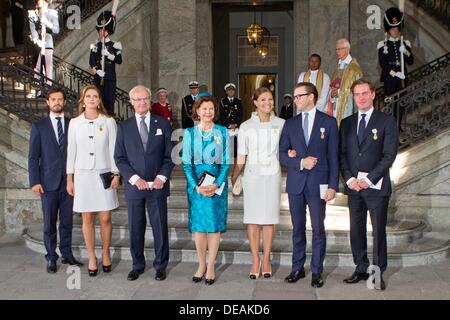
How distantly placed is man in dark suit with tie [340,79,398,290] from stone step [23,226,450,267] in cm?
102

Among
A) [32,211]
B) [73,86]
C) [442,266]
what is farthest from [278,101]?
[442,266]

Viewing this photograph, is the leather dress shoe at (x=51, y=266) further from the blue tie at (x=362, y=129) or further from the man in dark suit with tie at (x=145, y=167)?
the blue tie at (x=362, y=129)

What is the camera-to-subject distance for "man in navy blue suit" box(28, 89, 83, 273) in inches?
283

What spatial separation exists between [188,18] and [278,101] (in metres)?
3.71

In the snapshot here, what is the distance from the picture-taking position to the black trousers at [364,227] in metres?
6.39

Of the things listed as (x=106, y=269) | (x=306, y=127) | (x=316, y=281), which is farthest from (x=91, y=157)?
(x=316, y=281)

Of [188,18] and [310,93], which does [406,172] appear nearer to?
[310,93]

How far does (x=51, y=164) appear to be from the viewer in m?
7.23

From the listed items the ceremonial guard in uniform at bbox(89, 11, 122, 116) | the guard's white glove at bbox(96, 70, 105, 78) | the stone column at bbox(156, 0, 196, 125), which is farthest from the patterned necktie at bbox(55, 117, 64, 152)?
the stone column at bbox(156, 0, 196, 125)

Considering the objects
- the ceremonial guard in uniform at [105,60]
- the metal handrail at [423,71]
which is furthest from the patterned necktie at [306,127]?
the metal handrail at [423,71]

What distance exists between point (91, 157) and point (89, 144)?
15 centimetres

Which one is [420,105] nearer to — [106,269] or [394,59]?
[394,59]

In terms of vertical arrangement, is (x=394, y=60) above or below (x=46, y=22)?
below

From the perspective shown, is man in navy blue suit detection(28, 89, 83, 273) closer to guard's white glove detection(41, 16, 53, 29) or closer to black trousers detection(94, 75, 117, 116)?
black trousers detection(94, 75, 117, 116)
